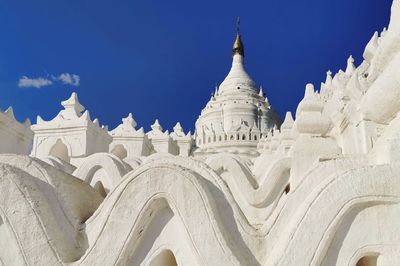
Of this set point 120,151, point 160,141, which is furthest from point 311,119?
point 160,141

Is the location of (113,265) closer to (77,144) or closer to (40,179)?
(40,179)

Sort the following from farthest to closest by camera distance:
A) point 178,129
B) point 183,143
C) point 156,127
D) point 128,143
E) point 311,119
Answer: point 178,129 → point 183,143 → point 156,127 → point 128,143 → point 311,119

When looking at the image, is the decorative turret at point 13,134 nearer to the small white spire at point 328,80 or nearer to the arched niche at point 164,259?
the small white spire at point 328,80

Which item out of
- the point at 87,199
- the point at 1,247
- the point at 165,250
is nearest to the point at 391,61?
the point at 165,250

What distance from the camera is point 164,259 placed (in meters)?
2.88

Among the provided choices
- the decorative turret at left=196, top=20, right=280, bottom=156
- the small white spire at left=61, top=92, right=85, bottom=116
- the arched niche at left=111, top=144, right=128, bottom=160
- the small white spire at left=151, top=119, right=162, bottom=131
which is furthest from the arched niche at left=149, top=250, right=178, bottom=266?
the decorative turret at left=196, top=20, right=280, bottom=156

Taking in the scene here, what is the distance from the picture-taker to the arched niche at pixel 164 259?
2799 millimetres

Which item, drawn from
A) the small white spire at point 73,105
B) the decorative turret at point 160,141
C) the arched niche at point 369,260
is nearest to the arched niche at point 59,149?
the small white spire at point 73,105

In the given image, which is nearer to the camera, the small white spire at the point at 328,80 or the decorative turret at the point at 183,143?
the small white spire at the point at 328,80

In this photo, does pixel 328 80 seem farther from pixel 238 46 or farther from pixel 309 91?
pixel 238 46

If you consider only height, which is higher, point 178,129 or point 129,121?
point 178,129

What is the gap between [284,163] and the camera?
6.87 m

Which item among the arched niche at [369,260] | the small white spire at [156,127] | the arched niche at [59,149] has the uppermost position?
the small white spire at [156,127]

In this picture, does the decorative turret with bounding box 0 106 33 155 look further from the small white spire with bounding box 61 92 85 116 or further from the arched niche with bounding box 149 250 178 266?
the arched niche with bounding box 149 250 178 266
